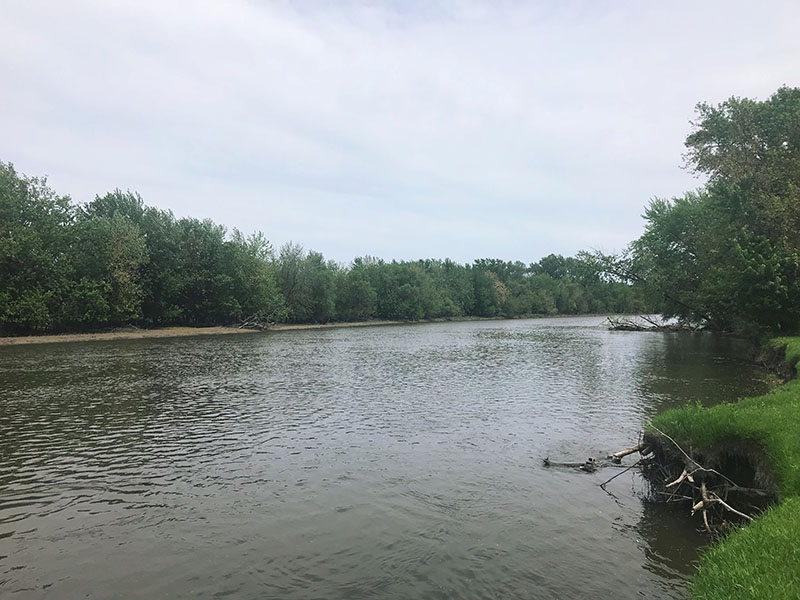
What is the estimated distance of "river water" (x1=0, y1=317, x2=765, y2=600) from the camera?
8578 mm

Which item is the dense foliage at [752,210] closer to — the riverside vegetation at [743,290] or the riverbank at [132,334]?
the riverside vegetation at [743,290]

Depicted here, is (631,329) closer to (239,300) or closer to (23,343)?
(239,300)

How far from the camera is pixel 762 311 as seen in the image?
33.8m

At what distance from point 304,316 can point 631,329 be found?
209 feet

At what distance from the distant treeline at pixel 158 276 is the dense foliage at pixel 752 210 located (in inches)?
1200

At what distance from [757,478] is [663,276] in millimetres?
57909

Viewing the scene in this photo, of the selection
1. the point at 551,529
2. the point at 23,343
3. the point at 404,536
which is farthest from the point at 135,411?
the point at 23,343

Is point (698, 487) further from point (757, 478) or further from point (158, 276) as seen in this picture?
point (158, 276)

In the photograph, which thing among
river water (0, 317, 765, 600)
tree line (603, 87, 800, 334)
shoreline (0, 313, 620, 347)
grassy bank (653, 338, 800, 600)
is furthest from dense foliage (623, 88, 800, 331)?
shoreline (0, 313, 620, 347)

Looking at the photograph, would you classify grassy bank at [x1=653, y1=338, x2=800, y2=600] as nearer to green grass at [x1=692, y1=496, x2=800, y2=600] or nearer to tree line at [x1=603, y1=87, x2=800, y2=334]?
green grass at [x1=692, y1=496, x2=800, y2=600]

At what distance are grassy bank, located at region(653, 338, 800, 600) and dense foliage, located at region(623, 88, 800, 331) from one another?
1900 centimetres

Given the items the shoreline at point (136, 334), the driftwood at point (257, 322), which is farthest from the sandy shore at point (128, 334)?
the driftwood at point (257, 322)

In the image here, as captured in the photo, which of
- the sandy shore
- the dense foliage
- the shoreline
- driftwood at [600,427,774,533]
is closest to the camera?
driftwood at [600,427,774,533]

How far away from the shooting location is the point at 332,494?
488 inches
